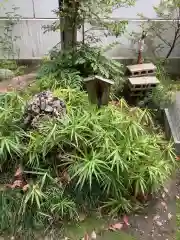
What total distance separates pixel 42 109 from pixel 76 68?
6.32ft

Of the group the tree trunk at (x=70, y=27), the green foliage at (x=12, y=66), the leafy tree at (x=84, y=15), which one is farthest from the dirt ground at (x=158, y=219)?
the green foliage at (x=12, y=66)

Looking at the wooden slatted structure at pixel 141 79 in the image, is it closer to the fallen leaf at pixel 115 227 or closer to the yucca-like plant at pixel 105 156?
the yucca-like plant at pixel 105 156

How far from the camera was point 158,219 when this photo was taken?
13.2 ft

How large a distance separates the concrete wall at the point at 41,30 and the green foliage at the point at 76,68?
1168mm

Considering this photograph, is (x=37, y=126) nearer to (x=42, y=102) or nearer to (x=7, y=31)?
(x=42, y=102)

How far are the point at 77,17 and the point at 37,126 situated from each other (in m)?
2.47

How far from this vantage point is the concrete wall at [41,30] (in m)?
6.40

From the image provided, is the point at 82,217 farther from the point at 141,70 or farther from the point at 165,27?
the point at 165,27

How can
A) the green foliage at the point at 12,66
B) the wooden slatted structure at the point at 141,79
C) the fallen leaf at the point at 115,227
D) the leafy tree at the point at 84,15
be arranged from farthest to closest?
the green foliage at the point at 12,66, the wooden slatted structure at the point at 141,79, the leafy tree at the point at 84,15, the fallen leaf at the point at 115,227

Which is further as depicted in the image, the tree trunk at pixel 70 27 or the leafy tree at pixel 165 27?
the leafy tree at pixel 165 27

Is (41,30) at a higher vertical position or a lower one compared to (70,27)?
lower

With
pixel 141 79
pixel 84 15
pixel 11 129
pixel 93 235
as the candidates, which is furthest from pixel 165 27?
pixel 93 235

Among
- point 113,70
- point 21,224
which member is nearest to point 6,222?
point 21,224

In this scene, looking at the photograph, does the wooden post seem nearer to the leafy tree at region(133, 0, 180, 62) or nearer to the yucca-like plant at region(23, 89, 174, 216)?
the leafy tree at region(133, 0, 180, 62)
